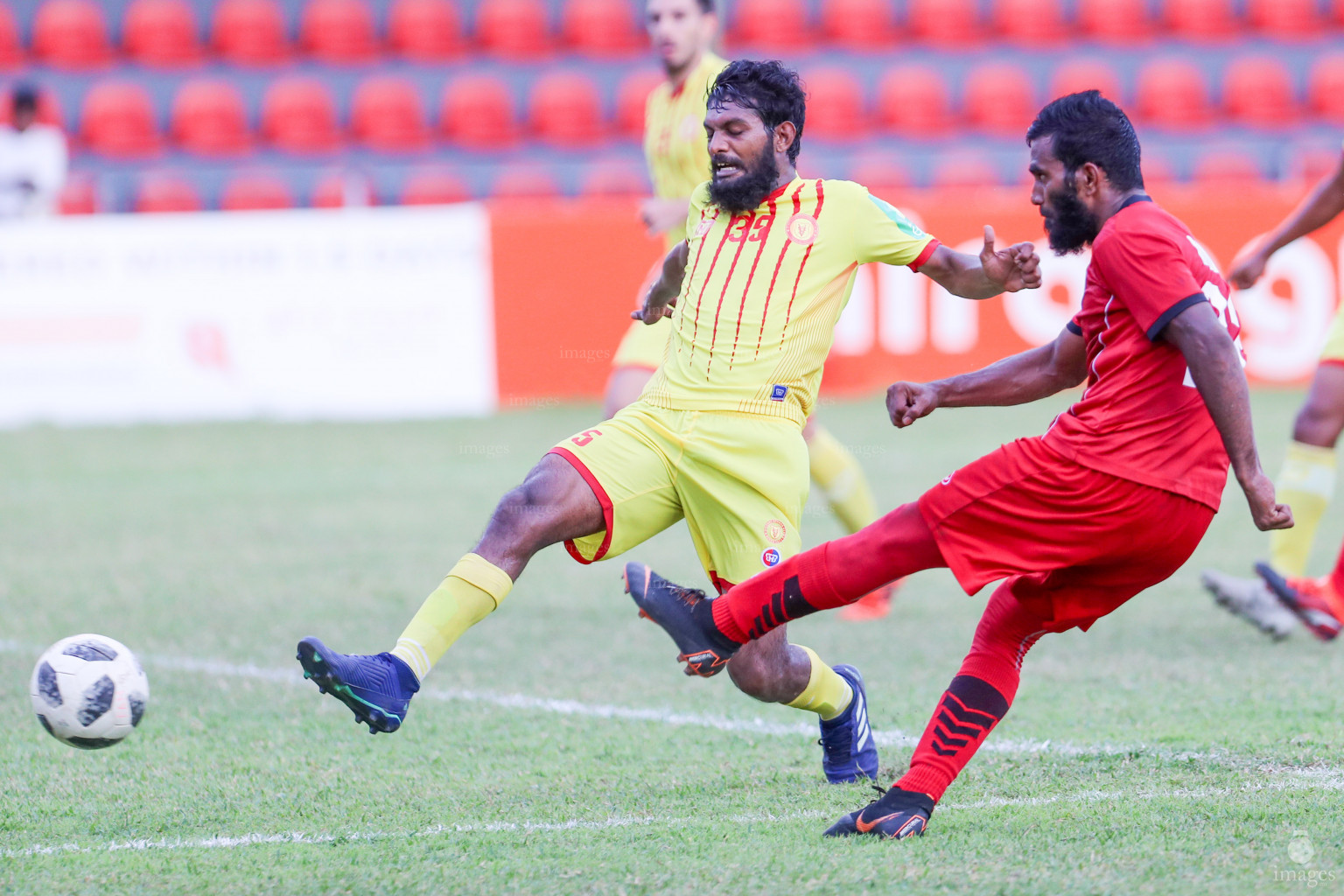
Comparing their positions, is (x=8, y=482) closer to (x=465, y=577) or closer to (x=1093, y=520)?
(x=465, y=577)

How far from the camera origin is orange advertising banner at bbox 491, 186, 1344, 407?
12.5m

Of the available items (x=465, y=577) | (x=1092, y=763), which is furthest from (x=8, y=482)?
(x=1092, y=763)

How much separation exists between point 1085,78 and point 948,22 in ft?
5.56

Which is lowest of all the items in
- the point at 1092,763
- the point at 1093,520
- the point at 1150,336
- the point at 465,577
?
the point at 1092,763

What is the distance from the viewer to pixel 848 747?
13.2ft

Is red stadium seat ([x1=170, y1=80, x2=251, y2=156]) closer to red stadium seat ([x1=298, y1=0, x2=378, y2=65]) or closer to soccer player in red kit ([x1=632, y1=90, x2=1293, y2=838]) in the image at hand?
red stadium seat ([x1=298, y1=0, x2=378, y2=65])

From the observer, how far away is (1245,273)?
522cm

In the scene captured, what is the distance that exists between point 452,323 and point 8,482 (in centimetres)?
371

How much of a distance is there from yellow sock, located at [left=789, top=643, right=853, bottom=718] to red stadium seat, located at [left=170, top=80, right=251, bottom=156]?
13722 millimetres

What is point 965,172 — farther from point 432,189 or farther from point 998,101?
point 432,189

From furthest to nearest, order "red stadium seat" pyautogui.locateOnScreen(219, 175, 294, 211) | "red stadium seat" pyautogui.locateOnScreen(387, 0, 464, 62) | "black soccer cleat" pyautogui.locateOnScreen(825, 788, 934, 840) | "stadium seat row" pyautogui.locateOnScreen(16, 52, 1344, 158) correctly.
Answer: "red stadium seat" pyautogui.locateOnScreen(387, 0, 464, 62) < "stadium seat row" pyautogui.locateOnScreen(16, 52, 1344, 158) < "red stadium seat" pyautogui.locateOnScreen(219, 175, 294, 211) < "black soccer cleat" pyautogui.locateOnScreen(825, 788, 934, 840)

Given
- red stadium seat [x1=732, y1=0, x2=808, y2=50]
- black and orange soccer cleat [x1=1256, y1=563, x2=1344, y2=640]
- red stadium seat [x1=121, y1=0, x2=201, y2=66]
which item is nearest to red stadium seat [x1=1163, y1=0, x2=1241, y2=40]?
red stadium seat [x1=732, y1=0, x2=808, y2=50]

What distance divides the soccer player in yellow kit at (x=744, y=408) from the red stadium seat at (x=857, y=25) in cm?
1355

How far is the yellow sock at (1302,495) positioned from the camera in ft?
19.2
